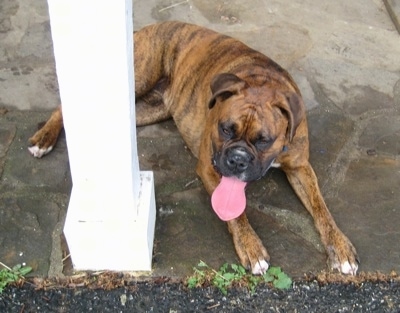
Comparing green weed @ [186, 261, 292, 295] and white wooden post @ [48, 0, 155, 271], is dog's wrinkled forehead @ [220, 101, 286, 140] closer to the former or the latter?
white wooden post @ [48, 0, 155, 271]

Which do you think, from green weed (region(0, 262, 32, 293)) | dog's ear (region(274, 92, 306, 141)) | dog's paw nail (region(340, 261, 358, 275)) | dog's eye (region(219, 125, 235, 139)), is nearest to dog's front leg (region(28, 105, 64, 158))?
green weed (region(0, 262, 32, 293))

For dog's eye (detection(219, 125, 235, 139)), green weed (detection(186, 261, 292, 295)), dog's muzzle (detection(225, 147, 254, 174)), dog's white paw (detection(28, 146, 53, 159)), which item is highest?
dog's eye (detection(219, 125, 235, 139))

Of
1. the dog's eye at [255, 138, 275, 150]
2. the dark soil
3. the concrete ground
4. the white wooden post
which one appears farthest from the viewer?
the concrete ground

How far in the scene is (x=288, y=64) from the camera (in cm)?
469

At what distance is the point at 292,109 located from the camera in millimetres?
3291

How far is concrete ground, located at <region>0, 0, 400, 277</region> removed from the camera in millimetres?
3465

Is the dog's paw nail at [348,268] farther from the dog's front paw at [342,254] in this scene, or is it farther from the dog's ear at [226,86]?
the dog's ear at [226,86]

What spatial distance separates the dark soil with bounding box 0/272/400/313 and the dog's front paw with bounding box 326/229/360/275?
101 mm

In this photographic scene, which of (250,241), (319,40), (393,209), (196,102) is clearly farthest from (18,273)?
(319,40)

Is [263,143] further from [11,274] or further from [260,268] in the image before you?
[11,274]

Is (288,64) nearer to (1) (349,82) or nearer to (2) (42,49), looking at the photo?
(1) (349,82)

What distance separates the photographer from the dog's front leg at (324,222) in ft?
11.0

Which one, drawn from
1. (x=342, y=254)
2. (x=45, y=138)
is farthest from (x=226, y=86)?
(x=45, y=138)

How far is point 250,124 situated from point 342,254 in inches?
34.1
